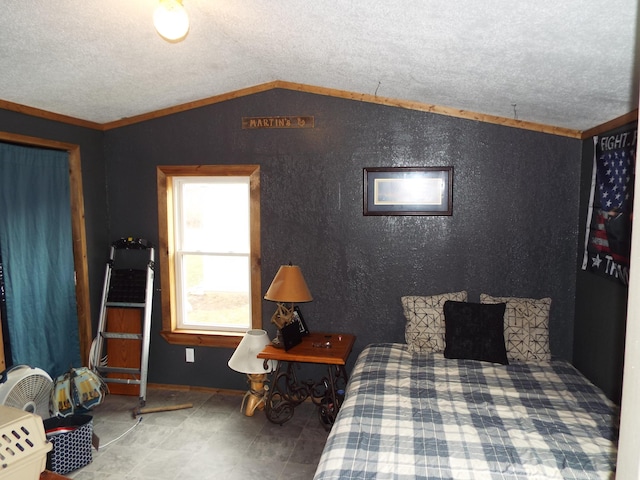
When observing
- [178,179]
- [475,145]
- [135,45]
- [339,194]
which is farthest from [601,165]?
[178,179]

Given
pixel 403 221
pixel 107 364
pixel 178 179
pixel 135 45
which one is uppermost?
pixel 135 45

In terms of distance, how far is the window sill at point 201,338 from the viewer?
4192 mm

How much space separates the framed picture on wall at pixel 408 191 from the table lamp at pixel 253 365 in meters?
1.33

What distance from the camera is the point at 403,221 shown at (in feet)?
12.6

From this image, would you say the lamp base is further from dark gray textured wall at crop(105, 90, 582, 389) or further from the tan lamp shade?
the tan lamp shade

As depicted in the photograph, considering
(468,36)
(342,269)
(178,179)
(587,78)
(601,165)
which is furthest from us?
(178,179)

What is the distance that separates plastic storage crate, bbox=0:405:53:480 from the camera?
1.26 meters

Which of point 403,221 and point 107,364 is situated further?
point 107,364

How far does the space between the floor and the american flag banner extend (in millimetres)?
2236

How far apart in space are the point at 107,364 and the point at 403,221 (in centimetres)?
289

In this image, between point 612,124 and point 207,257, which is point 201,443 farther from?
point 612,124

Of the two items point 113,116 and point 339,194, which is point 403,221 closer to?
point 339,194

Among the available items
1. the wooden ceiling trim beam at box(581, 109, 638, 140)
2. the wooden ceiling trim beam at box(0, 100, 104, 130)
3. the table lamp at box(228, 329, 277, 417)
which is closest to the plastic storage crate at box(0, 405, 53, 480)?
the table lamp at box(228, 329, 277, 417)

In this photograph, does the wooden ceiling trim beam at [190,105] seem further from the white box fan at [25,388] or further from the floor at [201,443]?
the floor at [201,443]
